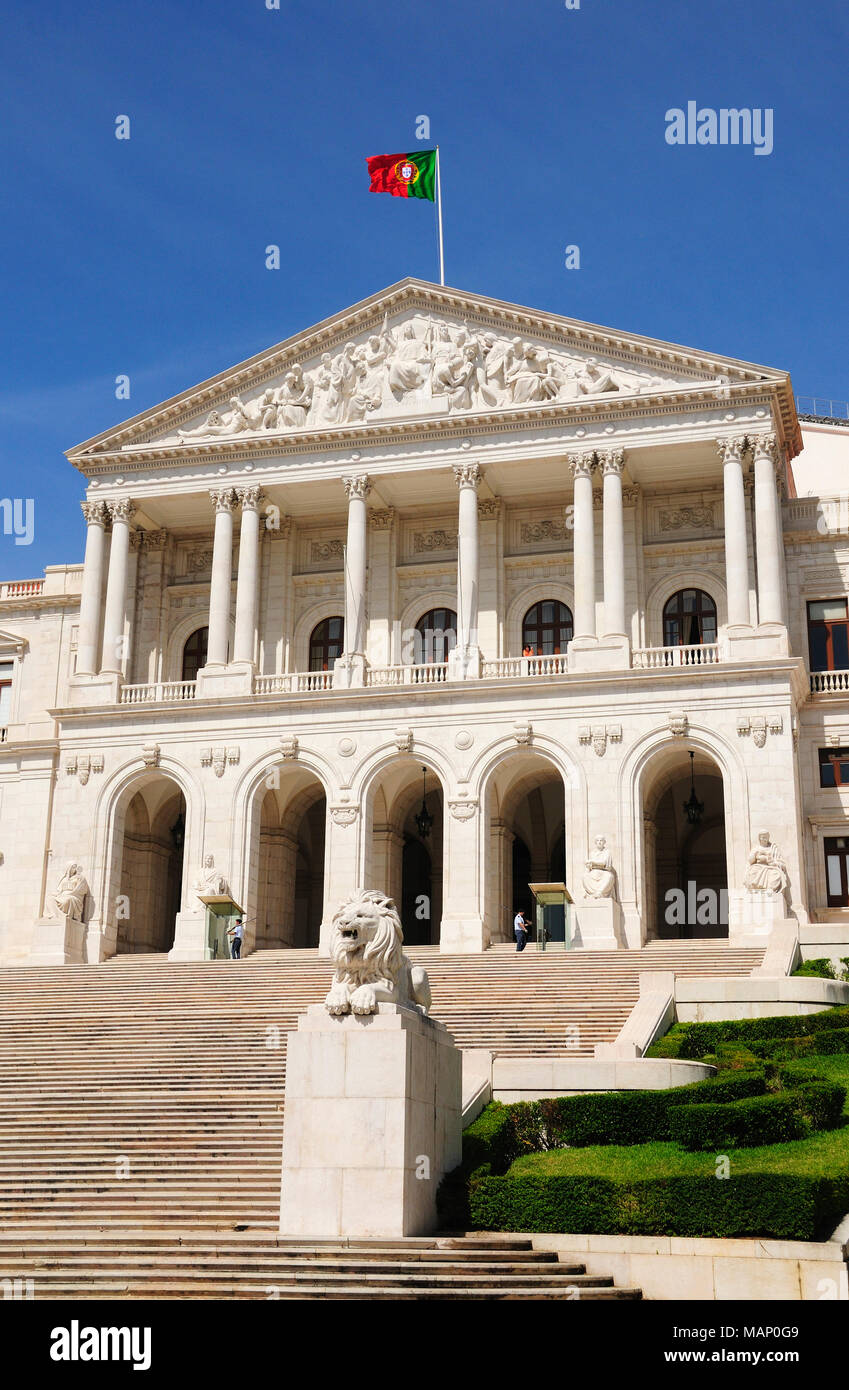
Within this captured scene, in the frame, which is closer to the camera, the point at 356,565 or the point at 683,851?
the point at 356,565

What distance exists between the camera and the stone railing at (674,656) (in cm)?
4584

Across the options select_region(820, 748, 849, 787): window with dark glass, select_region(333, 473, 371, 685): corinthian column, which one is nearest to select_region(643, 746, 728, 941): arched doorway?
select_region(820, 748, 849, 787): window with dark glass

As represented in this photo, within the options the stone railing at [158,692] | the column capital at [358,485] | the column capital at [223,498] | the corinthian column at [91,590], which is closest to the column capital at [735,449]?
the column capital at [358,485]

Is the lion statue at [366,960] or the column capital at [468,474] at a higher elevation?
the column capital at [468,474]

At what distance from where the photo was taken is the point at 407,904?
52938 mm

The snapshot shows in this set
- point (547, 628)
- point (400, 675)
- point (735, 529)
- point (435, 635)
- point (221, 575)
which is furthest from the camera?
point (435, 635)

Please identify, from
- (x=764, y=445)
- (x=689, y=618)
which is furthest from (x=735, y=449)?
(x=689, y=618)

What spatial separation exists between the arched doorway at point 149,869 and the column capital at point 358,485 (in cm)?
1046

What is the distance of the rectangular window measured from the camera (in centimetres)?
5566

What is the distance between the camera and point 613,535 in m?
48.0

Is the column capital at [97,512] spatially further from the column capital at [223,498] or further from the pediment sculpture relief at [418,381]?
the column capital at [223,498]

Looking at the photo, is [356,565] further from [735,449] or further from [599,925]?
[599,925]

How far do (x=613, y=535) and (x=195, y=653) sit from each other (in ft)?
50.2

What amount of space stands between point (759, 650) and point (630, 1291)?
31154mm
